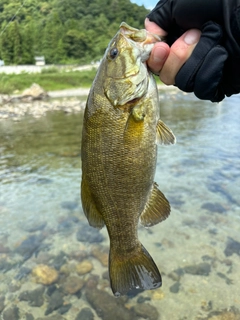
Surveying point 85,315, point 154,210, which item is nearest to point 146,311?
point 85,315

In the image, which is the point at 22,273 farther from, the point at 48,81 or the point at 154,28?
the point at 48,81

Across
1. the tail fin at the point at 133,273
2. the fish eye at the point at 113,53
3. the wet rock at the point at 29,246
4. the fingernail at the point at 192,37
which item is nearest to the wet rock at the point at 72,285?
the wet rock at the point at 29,246

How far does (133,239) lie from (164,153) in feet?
34.5

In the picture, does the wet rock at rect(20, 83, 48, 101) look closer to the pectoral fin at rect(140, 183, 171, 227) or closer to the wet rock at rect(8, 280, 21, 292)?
the wet rock at rect(8, 280, 21, 292)

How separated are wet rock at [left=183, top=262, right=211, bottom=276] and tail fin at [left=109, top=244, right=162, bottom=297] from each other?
3575 millimetres

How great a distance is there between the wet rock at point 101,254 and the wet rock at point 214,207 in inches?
123

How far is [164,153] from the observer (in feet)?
43.2

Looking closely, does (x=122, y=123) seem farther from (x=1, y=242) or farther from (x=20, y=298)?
(x=1, y=242)

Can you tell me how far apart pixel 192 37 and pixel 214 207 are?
22.3 feet

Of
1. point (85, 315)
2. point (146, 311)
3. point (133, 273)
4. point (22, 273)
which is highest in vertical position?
point (133, 273)

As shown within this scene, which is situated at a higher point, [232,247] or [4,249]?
[232,247]

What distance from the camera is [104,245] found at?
7004 millimetres

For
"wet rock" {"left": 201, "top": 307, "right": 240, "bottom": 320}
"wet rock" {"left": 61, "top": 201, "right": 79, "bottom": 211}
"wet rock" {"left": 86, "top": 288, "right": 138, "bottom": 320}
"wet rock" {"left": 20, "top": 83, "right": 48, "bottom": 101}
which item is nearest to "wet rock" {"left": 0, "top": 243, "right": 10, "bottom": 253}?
"wet rock" {"left": 61, "top": 201, "right": 79, "bottom": 211}

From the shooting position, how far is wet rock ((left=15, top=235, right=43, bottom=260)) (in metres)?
6.86
